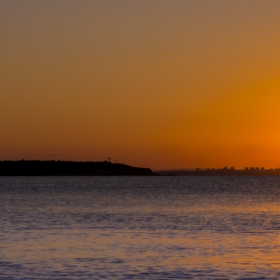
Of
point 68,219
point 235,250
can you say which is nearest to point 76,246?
point 235,250

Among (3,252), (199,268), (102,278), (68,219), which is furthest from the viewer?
(68,219)

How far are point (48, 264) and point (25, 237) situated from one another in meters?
8.90

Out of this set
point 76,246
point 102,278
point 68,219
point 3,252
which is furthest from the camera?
point 68,219

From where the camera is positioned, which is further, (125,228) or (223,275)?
(125,228)

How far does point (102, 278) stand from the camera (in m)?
21.4

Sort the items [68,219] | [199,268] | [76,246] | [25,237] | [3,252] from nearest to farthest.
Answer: [199,268] < [3,252] < [76,246] < [25,237] < [68,219]

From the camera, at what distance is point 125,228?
38594mm

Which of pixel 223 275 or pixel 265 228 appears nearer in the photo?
pixel 223 275

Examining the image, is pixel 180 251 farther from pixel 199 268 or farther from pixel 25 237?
pixel 25 237

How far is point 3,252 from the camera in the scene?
2686cm

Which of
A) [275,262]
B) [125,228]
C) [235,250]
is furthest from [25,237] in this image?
[275,262]

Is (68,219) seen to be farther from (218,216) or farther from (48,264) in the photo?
(48,264)

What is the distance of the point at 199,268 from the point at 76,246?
7.63 metres

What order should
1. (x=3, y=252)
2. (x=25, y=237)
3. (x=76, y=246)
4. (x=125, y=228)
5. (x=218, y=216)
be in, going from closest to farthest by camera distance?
(x=3, y=252)
(x=76, y=246)
(x=25, y=237)
(x=125, y=228)
(x=218, y=216)
